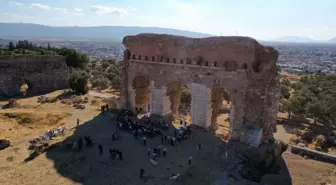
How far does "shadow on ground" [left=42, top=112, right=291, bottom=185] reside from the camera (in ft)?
55.5

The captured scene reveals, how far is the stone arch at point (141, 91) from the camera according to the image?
29145 mm

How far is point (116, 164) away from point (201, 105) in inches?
358

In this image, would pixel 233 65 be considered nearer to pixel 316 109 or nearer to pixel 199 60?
pixel 199 60

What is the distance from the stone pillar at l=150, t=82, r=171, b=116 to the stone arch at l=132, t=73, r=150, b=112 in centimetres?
269

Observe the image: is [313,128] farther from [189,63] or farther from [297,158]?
[189,63]

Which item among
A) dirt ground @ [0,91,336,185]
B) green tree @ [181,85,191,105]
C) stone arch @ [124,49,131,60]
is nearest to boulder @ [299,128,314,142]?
dirt ground @ [0,91,336,185]

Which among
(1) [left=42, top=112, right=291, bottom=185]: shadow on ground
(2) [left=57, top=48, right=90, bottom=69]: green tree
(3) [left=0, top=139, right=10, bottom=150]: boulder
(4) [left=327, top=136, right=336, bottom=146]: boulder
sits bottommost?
(4) [left=327, top=136, right=336, bottom=146]: boulder

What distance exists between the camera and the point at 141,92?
30.4 meters

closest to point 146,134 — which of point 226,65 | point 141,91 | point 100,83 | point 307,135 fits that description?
point 226,65

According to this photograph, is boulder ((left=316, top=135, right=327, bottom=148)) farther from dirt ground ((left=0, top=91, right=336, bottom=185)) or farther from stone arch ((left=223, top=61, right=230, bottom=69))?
stone arch ((left=223, top=61, right=230, bottom=69))

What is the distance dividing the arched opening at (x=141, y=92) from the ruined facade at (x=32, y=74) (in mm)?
18831

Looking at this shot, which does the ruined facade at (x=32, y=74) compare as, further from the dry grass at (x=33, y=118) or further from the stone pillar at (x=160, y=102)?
the stone pillar at (x=160, y=102)

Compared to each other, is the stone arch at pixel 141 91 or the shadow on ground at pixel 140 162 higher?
the stone arch at pixel 141 91

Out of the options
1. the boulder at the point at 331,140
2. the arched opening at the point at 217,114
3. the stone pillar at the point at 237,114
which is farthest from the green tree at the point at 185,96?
the boulder at the point at 331,140
